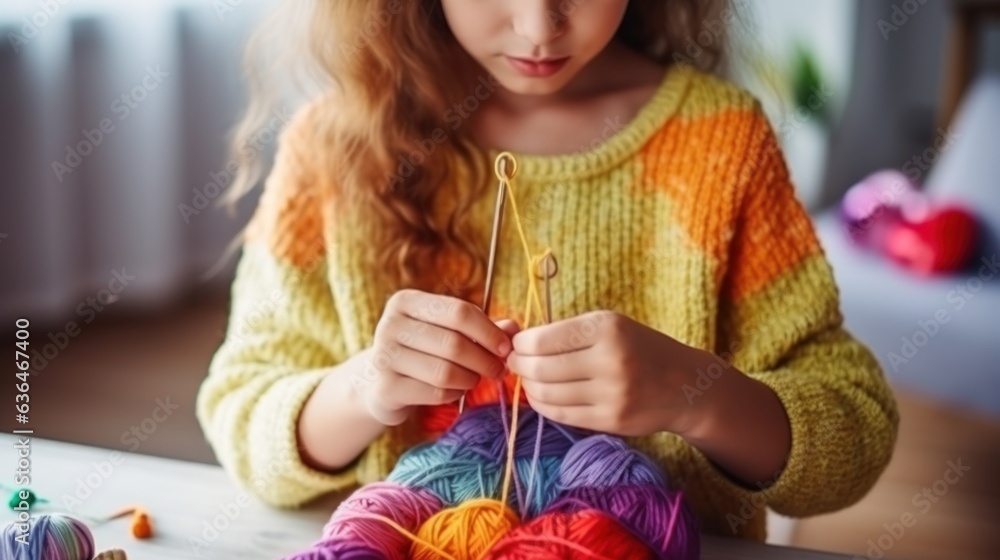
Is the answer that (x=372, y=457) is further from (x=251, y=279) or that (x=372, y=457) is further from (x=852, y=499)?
(x=852, y=499)

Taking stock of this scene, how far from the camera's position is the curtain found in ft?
8.84

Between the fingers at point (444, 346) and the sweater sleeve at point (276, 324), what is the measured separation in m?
0.17

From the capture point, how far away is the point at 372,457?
957mm

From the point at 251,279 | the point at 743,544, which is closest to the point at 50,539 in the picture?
the point at 251,279

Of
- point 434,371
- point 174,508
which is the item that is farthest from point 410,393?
point 174,508

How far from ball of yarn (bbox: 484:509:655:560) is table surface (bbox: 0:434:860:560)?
6.6 inches

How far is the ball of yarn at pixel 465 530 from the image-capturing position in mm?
714

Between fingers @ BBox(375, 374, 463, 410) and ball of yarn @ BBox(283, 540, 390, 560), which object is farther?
fingers @ BBox(375, 374, 463, 410)

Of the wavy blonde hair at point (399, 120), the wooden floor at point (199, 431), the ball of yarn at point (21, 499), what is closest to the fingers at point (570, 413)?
the wavy blonde hair at point (399, 120)

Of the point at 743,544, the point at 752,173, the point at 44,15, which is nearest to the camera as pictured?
the point at 743,544

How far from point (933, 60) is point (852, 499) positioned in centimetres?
332

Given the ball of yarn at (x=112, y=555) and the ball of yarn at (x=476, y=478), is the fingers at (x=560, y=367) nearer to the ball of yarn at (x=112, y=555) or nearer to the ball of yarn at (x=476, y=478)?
the ball of yarn at (x=476, y=478)

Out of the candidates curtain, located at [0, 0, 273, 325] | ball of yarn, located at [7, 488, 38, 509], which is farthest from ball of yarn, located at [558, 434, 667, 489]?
curtain, located at [0, 0, 273, 325]

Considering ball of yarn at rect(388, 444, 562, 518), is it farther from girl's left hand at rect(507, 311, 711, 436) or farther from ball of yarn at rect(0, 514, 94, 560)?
ball of yarn at rect(0, 514, 94, 560)
